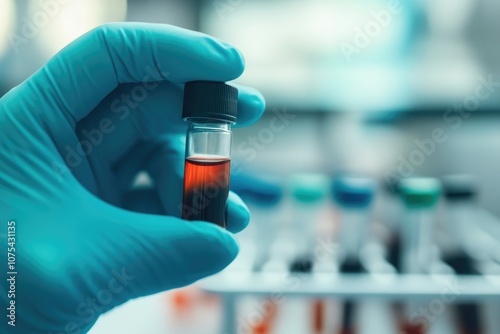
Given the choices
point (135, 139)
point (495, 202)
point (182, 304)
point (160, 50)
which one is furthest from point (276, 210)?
point (495, 202)

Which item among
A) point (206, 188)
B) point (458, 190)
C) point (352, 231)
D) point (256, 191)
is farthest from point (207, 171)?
point (458, 190)

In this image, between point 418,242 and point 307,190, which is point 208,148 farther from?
point 418,242

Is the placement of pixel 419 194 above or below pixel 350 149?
below

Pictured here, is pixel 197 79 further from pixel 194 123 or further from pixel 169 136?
pixel 169 136

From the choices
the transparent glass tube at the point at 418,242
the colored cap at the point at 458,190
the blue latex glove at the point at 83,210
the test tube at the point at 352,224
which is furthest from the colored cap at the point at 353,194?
the blue latex glove at the point at 83,210

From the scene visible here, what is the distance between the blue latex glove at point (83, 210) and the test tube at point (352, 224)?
481 millimetres

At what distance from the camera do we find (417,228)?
1055 mm

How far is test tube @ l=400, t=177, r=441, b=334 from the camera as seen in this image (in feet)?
3.40

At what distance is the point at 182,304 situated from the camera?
1139 millimetres

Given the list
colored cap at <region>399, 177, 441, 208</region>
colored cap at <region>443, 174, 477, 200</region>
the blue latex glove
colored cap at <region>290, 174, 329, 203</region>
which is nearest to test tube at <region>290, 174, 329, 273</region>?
colored cap at <region>290, 174, 329, 203</region>

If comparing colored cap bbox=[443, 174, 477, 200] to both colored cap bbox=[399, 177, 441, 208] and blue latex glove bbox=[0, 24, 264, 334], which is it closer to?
colored cap bbox=[399, 177, 441, 208]

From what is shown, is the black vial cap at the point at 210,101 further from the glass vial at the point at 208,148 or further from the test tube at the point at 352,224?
the test tube at the point at 352,224

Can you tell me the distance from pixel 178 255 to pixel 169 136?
9.7 inches

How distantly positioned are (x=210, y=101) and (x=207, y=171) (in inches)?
3.7
